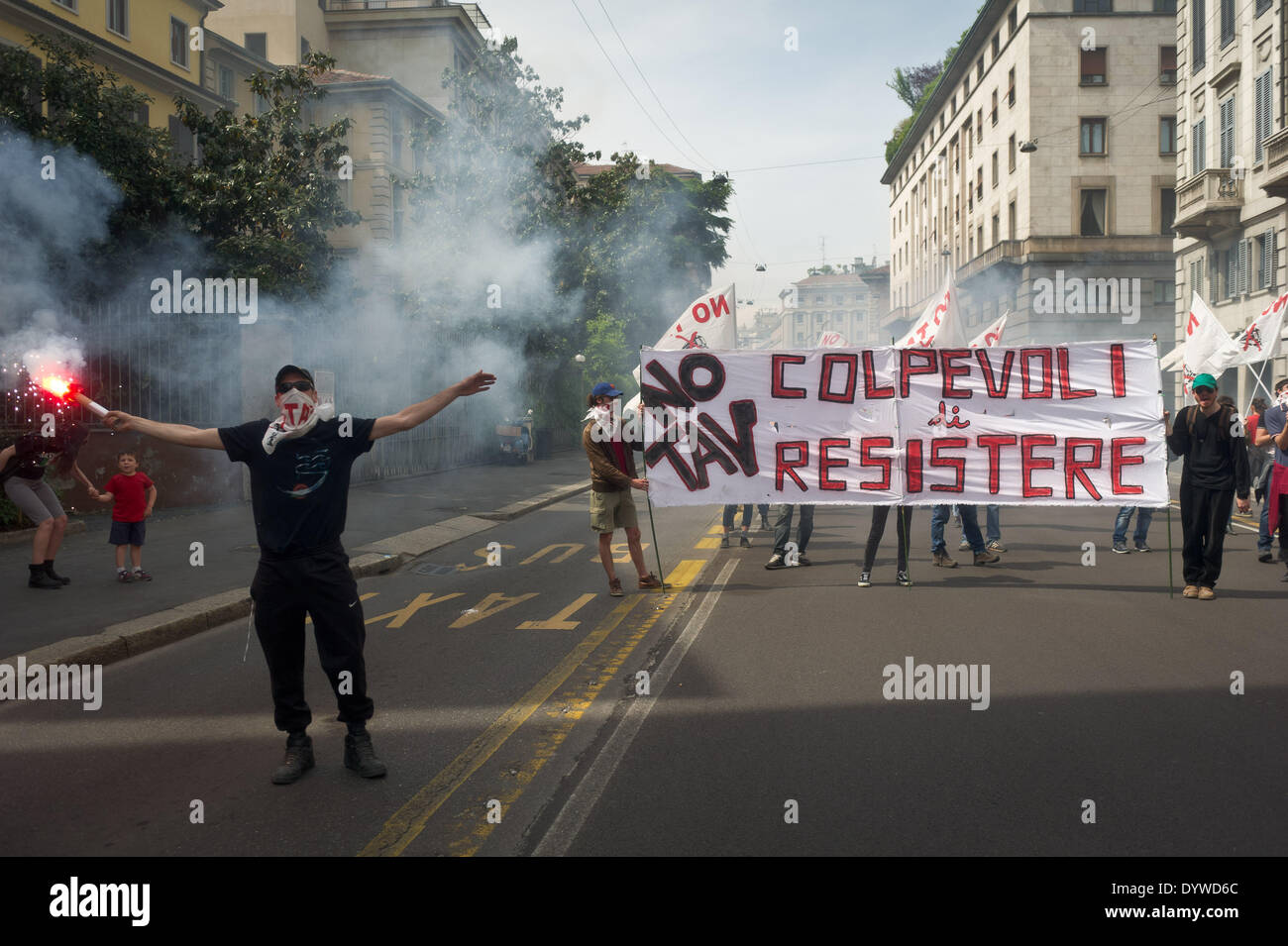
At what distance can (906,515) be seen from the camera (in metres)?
9.77

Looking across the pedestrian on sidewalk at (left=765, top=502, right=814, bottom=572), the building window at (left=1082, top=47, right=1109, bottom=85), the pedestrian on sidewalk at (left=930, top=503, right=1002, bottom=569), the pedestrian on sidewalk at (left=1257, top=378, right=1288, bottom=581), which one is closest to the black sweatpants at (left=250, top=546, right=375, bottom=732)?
the pedestrian on sidewalk at (left=765, top=502, right=814, bottom=572)

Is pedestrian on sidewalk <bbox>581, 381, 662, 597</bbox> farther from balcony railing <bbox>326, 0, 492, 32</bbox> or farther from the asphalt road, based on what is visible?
balcony railing <bbox>326, 0, 492, 32</bbox>

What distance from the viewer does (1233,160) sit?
93.8ft

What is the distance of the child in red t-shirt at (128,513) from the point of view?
9.83m

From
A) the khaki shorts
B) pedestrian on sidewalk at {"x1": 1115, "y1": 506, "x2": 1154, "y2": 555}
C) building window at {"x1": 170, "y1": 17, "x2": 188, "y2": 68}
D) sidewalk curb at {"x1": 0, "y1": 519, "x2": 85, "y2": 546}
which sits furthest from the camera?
building window at {"x1": 170, "y1": 17, "x2": 188, "y2": 68}

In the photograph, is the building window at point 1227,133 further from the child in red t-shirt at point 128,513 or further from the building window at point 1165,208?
the child in red t-shirt at point 128,513

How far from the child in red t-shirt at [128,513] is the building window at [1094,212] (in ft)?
131

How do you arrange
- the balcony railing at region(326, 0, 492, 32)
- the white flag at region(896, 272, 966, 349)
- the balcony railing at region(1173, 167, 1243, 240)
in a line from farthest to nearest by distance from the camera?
the balcony railing at region(326, 0, 492, 32)
the balcony railing at region(1173, 167, 1243, 240)
the white flag at region(896, 272, 966, 349)

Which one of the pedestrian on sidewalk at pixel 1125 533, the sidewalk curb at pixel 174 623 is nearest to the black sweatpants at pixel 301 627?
the sidewalk curb at pixel 174 623

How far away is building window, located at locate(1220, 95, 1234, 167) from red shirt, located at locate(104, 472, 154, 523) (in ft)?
93.3

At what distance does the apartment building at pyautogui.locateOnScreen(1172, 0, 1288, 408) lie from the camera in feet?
84.5

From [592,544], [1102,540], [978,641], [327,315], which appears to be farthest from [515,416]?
[978,641]
